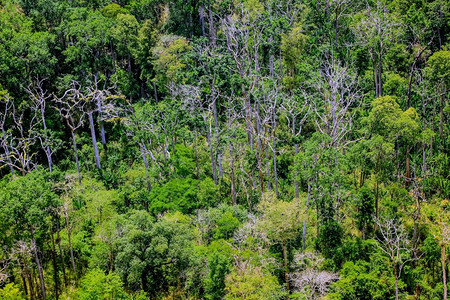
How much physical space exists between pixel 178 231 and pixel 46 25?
1583 inches

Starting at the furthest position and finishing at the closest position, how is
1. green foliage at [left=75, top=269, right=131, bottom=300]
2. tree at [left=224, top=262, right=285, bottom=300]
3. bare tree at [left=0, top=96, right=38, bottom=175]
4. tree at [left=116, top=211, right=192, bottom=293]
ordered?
bare tree at [left=0, top=96, right=38, bottom=175] < tree at [left=116, top=211, right=192, bottom=293] < green foliage at [left=75, top=269, right=131, bottom=300] < tree at [left=224, top=262, right=285, bottom=300]

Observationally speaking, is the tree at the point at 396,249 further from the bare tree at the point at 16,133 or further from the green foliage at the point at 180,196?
the bare tree at the point at 16,133

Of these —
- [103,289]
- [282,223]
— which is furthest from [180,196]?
[103,289]

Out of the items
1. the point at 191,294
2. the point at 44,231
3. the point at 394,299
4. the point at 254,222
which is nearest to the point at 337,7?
the point at 254,222

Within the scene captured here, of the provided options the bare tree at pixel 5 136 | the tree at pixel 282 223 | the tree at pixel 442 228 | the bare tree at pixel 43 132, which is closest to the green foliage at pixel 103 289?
the tree at pixel 282 223

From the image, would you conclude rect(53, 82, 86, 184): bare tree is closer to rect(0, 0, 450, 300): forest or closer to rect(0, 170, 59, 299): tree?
rect(0, 0, 450, 300): forest

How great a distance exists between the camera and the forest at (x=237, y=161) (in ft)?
95.0

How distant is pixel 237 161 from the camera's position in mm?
40031

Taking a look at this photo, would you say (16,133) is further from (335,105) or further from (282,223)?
(335,105)

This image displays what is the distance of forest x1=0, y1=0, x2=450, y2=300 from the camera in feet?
95.0

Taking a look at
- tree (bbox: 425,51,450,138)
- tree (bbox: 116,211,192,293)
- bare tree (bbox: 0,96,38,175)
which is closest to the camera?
tree (bbox: 116,211,192,293)

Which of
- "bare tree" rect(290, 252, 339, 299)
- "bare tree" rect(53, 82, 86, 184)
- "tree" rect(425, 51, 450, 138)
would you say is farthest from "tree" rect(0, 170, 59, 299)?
"tree" rect(425, 51, 450, 138)

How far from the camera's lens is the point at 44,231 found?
31.5 m

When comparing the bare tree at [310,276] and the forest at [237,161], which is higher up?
the forest at [237,161]
